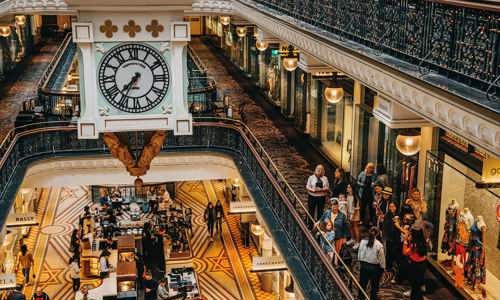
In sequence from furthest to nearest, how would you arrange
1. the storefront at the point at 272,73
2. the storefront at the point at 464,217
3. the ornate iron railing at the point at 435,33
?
the storefront at the point at 272,73
the storefront at the point at 464,217
the ornate iron railing at the point at 435,33

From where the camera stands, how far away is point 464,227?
364 inches

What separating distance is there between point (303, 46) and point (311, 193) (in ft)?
7.87

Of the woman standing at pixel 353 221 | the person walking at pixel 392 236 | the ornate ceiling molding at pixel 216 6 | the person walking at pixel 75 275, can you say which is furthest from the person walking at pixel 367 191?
the ornate ceiling molding at pixel 216 6

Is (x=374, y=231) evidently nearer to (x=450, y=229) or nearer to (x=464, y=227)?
(x=464, y=227)

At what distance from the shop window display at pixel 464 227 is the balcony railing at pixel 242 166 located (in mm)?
1535

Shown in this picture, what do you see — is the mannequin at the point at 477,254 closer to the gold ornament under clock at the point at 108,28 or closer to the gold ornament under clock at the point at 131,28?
the gold ornament under clock at the point at 131,28

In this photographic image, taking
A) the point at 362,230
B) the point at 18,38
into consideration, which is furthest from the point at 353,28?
the point at 18,38

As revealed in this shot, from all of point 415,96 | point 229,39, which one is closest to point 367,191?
point 415,96

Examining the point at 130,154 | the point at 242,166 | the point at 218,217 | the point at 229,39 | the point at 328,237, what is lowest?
the point at 218,217

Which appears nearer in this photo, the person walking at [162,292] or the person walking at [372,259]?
the person walking at [372,259]

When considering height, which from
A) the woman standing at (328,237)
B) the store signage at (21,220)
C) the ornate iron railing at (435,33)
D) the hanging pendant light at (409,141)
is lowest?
the store signage at (21,220)

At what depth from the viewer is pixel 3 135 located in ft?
53.9

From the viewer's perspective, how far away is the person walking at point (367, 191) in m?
10.6

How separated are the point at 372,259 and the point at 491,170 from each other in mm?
1812
